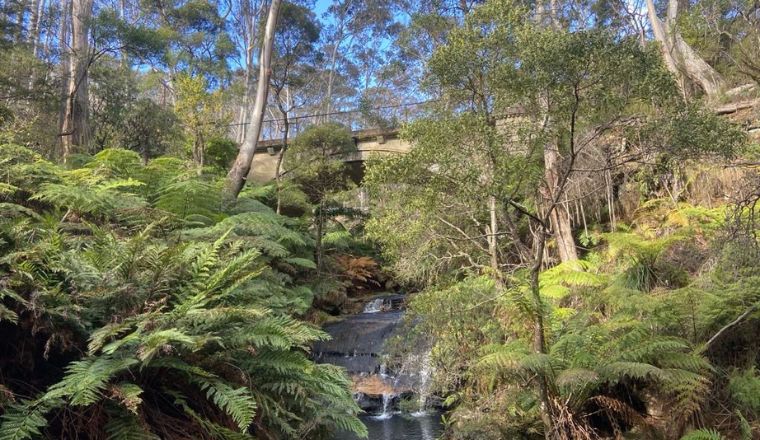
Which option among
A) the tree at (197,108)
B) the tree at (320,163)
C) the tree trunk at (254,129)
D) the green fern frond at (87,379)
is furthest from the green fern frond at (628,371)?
the tree at (197,108)

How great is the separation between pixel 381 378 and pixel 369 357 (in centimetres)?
68

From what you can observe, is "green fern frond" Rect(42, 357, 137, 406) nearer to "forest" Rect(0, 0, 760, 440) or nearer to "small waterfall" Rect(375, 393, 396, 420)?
"forest" Rect(0, 0, 760, 440)

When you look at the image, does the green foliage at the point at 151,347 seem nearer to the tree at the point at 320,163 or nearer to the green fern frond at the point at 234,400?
the green fern frond at the point at 234,400

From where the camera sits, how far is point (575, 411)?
4.80 meters

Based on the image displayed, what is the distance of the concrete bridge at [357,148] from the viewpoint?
16906mm

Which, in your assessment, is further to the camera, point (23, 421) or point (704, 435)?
point (704, 435)

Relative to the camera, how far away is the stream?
22.5ft

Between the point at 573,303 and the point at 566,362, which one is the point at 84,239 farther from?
the point at 573,303

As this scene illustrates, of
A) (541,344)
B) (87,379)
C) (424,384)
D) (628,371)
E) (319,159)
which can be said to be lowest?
(424,384)

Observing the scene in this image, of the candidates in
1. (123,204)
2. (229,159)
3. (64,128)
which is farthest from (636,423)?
(229,159)

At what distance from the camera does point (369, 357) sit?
30.5 feet

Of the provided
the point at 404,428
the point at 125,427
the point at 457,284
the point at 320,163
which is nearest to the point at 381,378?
the point at 404,428

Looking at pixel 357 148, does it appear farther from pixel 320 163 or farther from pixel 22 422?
pixel 22 422

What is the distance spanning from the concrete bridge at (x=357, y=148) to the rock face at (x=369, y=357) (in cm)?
549
